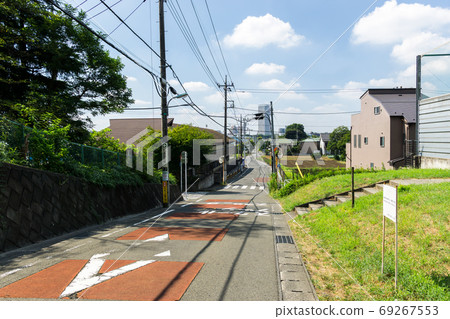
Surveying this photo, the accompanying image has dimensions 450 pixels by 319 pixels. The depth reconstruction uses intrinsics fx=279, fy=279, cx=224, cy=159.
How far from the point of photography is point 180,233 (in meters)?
8.41

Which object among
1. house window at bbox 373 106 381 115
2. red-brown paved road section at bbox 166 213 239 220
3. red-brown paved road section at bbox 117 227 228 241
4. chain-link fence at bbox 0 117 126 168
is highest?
house window at bbox 373 106 381 115

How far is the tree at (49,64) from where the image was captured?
14.4 m

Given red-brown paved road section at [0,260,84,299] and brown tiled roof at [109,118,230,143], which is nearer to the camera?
red-brown paved road section at [0,260,84,299]

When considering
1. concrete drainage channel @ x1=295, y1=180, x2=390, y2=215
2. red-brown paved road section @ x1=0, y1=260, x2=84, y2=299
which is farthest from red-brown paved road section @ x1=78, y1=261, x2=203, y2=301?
concrete drainage channel @ x1=295, y1=180, x2=390, y2=215

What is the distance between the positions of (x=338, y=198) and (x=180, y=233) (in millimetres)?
6220

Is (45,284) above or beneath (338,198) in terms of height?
beneath

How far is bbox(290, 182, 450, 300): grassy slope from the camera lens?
4.30 m

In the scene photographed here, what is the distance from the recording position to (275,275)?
17.0 ft

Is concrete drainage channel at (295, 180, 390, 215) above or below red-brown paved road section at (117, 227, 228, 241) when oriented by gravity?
above

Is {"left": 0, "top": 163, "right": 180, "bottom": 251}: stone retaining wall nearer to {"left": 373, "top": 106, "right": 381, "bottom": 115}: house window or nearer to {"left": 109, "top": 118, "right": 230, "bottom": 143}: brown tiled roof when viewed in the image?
{"left": 373, "top": 106, "right": 381, "bottom": 115}: house window

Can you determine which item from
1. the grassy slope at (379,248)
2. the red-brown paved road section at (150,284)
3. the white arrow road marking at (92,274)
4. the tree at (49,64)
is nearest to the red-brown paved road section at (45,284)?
the white arrow road marking at (92,274)

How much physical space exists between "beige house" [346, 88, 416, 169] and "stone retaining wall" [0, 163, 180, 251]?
18100 millimetres

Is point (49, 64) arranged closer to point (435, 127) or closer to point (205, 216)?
point (205, 216)

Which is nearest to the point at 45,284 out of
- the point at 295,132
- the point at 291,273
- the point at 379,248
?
the point at 291,273
